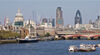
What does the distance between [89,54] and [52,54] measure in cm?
538

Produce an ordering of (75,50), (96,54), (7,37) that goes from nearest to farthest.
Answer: (96,54), (75,50), (7,37)

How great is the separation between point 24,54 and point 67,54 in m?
6.27

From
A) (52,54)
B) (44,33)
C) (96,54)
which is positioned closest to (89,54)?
(96,54)

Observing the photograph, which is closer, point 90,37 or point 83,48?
point 83,48

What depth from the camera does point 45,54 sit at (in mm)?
62812

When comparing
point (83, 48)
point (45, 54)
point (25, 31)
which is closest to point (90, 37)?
point (25, 31)

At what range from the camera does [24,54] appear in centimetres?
6316

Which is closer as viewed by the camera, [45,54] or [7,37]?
[45,54]

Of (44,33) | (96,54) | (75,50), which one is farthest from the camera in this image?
(44,33)

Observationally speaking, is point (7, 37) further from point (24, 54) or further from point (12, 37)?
point (24, 54)

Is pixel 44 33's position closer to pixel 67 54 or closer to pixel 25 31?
pixel 25 31

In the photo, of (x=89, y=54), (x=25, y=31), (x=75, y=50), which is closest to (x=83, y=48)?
(x=75, y=50)

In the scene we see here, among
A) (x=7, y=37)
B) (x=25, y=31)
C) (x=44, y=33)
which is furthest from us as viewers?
(x=44, y=33)

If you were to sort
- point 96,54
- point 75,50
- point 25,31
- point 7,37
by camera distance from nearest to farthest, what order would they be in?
1. point 96,54
2. point 75,50
3. point 7,37
4. point 25,31
